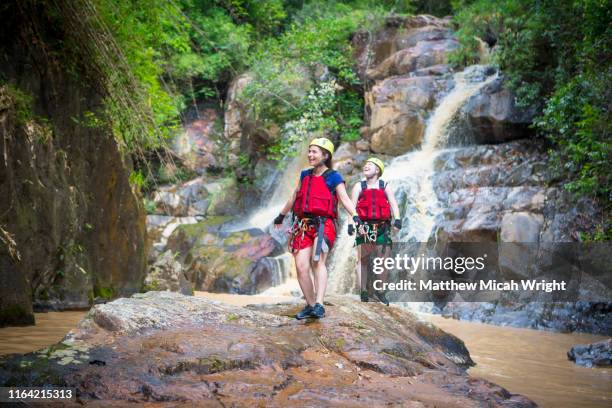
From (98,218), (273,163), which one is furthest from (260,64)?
(98,218)

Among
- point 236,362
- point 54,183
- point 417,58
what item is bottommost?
point 236,362

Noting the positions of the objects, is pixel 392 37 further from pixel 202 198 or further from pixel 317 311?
pixel 317 311

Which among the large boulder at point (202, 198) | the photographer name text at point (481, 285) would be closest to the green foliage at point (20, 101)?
the photographer name text at point (481, 285)

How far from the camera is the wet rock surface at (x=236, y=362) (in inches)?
133

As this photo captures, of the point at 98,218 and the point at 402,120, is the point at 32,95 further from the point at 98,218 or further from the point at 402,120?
the point at 402,120

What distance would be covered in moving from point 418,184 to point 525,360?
757cm

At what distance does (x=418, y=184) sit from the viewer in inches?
536

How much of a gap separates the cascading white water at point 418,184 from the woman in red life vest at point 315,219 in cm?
778

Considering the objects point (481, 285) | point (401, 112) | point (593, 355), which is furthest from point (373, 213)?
point (401, 112)

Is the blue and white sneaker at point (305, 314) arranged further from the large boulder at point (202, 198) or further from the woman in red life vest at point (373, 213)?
the large boulder at point (202, 198)

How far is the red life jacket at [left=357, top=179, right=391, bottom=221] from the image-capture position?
20.1ft

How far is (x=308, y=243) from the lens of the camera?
488cm

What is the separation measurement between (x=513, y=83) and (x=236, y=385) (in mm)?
12294

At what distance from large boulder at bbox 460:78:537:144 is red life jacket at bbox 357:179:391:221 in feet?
29.6
